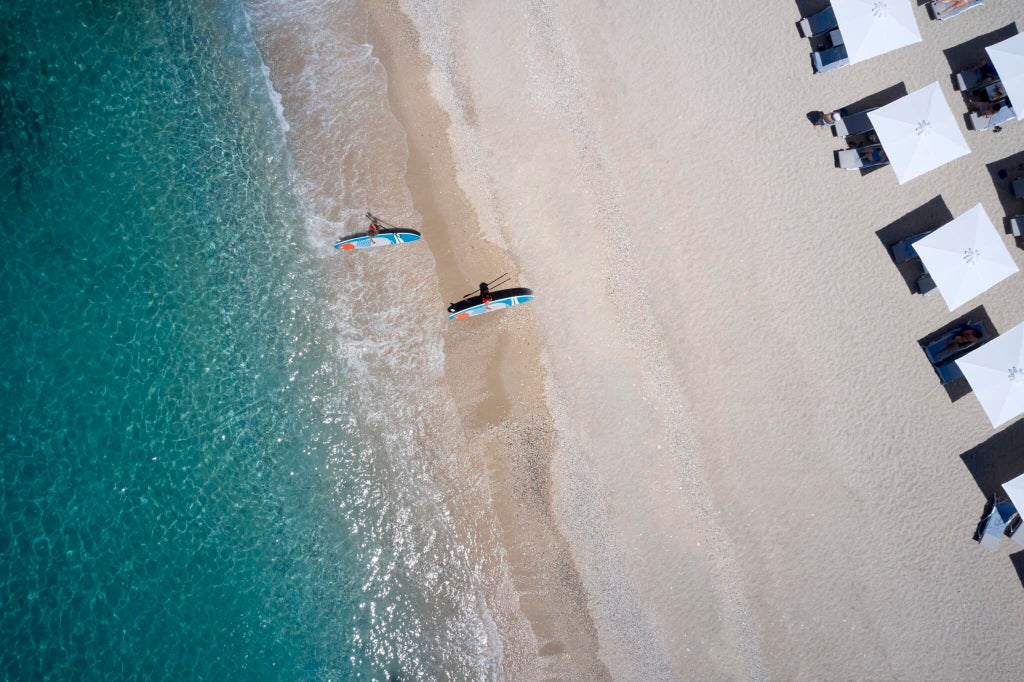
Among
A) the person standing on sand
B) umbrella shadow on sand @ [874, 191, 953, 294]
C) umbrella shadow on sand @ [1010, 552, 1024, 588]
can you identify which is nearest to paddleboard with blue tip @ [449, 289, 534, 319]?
the person standing on sand

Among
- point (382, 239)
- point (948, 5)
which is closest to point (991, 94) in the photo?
point (948, 5)

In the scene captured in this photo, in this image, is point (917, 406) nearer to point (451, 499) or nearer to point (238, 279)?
point (451, 499)

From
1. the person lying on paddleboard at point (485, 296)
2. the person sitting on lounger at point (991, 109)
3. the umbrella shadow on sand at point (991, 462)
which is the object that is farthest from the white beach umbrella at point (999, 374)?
the person lying on paddleboard at point (485, 296)

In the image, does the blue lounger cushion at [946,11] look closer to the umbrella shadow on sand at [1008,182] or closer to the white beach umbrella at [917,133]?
the white beach umbrella at [917,133]

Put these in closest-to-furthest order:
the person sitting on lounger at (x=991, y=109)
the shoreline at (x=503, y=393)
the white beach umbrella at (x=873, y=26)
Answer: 1. the white beach umbrella at (x=873, y=26)
2. the person sitting on lounger at (x=991, y=109)
3. the shoreline at (x=503, y=393)

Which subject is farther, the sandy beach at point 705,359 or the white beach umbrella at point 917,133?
the sandy beach at point 705,359

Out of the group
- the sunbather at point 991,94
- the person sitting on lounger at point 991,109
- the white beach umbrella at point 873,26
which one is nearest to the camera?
the white beach umbrella at point 873,26

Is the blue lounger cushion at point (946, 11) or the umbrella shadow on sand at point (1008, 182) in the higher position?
the blue lounger cushion at point (946, 11)

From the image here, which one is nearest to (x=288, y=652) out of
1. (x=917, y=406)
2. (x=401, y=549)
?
(x=401, y=549)
